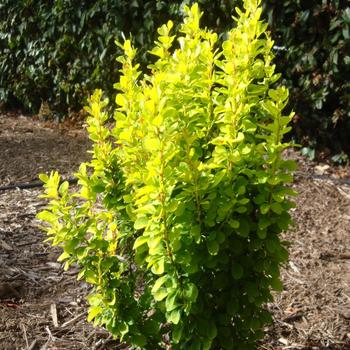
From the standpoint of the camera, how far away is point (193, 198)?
1804 millimetres

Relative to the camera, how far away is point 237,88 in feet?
6.10

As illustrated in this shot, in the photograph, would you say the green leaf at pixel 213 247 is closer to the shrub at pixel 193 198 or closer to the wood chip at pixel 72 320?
the shrub at pixel 193 198

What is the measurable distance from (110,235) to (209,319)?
0.49 metres

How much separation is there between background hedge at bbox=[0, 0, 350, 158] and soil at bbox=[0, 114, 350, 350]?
1.98 feet

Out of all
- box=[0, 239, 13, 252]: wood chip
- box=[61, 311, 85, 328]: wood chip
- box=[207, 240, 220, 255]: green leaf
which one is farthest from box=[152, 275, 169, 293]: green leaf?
box=[0, 239, 13, 252]: wood chip

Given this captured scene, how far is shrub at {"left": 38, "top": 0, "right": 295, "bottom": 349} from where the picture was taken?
1.78 m

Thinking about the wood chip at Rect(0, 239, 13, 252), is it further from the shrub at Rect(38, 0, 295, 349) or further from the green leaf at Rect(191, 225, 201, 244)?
the green leaf at Rect(191, 225, 201, 244)

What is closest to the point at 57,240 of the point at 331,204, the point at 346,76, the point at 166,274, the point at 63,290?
the point at 166,274

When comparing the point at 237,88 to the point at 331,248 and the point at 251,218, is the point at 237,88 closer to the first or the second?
the point at 251,218

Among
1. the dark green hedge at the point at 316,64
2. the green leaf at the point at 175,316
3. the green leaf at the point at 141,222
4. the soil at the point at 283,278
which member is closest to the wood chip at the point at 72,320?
the soil at the point at 283,278

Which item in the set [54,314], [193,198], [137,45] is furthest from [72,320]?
[137,45]

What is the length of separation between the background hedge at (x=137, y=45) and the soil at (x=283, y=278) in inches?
23.7

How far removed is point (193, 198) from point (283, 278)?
172 cm

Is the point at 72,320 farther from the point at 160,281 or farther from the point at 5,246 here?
the point at 160,281
